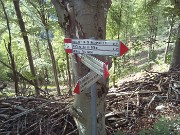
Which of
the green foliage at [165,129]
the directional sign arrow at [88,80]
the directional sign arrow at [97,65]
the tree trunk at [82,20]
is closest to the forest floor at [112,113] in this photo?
the green foliage at [165,129]

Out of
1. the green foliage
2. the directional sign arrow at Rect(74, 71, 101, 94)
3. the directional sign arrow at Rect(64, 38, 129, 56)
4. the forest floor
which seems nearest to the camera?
the directional sign arrow at Rect(64, 38, 129, 56)

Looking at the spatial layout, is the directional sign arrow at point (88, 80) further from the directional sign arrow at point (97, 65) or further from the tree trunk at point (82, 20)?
the tree trunk at point (82, 20)

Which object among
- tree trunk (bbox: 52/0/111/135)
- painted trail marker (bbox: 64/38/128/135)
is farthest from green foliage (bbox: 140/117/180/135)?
painted trail marker (bbox: 64/38/128/135)

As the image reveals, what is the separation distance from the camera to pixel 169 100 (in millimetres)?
5188

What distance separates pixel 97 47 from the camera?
2.51 m

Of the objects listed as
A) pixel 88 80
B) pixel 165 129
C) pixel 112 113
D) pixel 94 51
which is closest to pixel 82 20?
pixel 94 51

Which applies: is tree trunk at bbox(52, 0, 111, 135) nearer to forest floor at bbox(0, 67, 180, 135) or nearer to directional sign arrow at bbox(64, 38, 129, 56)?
directional sign arrow at bbox(64, 38, 129, 56)

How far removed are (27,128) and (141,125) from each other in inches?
76.9

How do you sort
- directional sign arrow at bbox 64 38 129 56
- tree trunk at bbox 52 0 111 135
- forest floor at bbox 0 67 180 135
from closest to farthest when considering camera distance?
directional sign arrow at bbox 64 38 129 56 < tree trunk at bbox 52 0 111 135 < forest floor at bbox 0 67 180 135

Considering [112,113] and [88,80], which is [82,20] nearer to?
[88,80]

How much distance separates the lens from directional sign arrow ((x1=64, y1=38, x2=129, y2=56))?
92.7 inches

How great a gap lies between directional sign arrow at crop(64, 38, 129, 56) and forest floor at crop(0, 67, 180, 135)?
186cm

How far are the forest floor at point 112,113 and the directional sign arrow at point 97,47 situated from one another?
1.86 meters

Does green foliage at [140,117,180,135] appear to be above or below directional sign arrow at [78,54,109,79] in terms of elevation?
below
